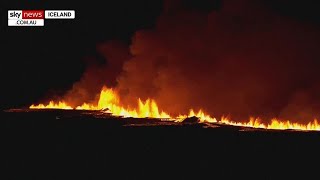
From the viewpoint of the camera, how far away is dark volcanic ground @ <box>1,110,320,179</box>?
27.3 feet

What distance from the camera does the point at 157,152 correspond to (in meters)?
9.61

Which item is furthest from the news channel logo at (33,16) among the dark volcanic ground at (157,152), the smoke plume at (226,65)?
the dark volcanic ground at (157,152)

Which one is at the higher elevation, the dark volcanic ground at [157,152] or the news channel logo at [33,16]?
the news channel logo at [33,16]

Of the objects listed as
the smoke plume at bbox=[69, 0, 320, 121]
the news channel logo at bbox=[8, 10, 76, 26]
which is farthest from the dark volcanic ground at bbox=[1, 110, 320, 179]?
the news channel logo at bbox=[8, 10, 76, 26]

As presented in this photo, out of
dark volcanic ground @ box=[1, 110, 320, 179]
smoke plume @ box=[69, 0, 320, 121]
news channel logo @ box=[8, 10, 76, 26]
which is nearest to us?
dark volcanic ground @ box=[1, 110, 320, 179]

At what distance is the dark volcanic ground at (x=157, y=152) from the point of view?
8.34m

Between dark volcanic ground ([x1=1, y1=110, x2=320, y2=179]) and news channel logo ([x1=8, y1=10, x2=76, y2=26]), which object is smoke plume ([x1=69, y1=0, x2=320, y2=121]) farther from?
dark volcanic ground ([x1=1, y1=110, x2=320, y2=179])

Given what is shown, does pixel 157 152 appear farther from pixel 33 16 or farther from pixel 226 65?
pixel 33 16

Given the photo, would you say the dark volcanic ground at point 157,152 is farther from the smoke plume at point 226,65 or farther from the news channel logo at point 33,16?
the news channel logo at point 33,16

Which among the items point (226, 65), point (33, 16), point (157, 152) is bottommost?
point (157, 152)

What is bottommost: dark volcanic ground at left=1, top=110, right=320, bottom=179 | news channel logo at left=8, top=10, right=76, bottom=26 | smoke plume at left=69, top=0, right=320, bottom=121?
dark volcanic ground at left=1, top=110, right=320, bottom=179

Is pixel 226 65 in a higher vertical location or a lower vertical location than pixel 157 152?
higher

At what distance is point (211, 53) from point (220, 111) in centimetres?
281

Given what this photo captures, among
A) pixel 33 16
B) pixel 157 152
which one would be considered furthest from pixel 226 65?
pixel 157 152
